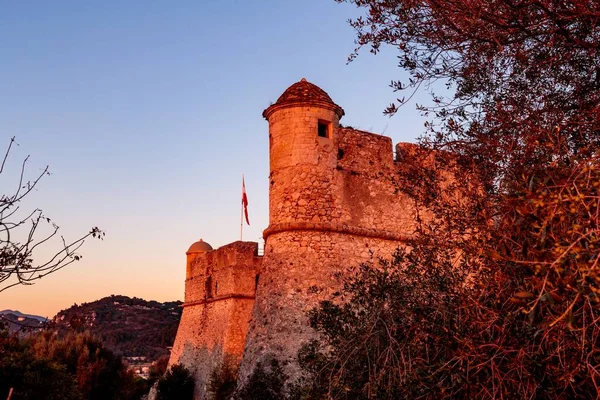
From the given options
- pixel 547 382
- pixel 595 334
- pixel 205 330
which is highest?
pixel 205 330

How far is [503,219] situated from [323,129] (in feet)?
26.9

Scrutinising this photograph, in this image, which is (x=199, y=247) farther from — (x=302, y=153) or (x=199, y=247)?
(x=302, y=153)

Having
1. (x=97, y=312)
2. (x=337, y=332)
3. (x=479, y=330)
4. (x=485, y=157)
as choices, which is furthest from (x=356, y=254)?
(x=97, y=312)

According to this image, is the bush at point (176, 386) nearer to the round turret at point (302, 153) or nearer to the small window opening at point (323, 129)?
the round turret at point (302, 153)

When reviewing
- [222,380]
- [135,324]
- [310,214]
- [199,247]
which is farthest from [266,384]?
[135,324]

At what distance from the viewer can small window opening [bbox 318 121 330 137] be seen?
12062 mm

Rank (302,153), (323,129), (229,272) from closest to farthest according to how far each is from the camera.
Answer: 1. (302,153)
2. (323,129)
3. (229,272)

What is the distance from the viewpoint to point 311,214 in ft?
37.2

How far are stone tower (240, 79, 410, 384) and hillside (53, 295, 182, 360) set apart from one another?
2608cm

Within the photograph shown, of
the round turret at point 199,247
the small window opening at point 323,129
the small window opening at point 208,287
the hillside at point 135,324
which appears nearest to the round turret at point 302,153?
the small window opening at point 323,129

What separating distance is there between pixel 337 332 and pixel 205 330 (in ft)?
39.4

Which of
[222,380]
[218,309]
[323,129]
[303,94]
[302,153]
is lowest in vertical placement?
[222,380]

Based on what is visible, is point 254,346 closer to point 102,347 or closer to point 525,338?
point 525,338

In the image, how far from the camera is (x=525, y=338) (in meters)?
3.94
